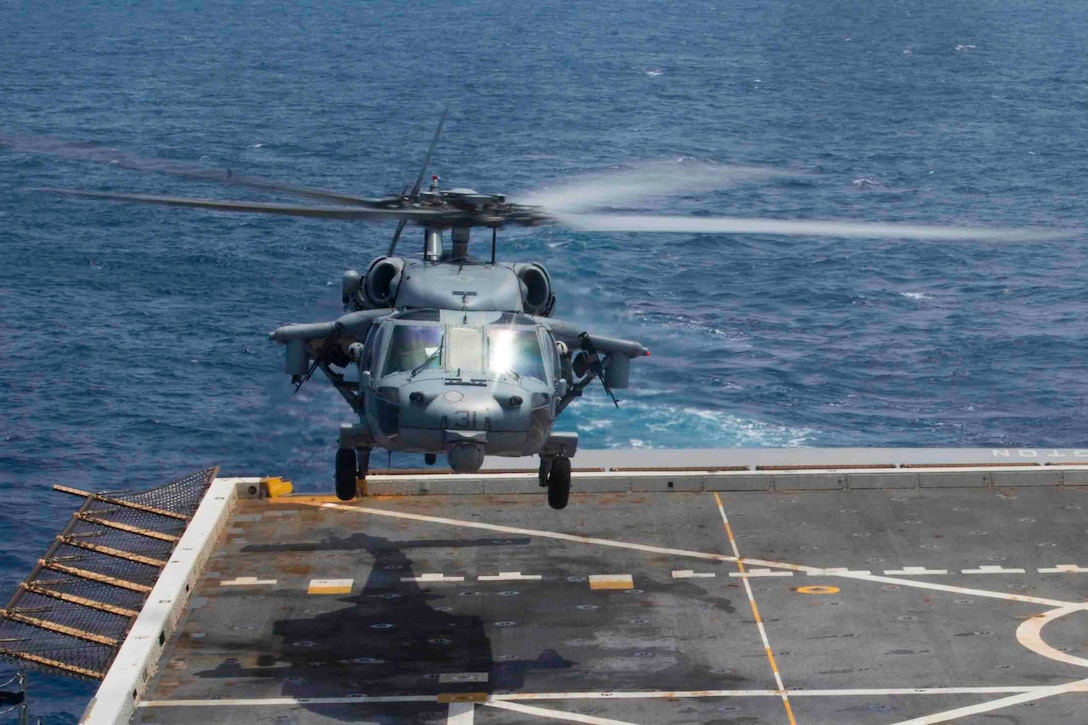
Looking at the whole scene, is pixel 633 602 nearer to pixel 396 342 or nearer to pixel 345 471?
pixel 345 471

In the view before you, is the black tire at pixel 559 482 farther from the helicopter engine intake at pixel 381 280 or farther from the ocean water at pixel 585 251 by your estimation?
the ocean water at pixel 585 251

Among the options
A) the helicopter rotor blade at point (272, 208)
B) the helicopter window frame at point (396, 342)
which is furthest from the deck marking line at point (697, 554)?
the helicopter rotor blade at point (272, 208)

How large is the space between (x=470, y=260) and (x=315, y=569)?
29.7 ft

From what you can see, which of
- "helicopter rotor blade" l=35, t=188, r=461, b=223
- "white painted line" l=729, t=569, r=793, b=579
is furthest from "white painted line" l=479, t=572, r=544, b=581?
"helicopter rotor blade" l=35, t=188, r=461, b=223

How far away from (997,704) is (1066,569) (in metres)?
7.35

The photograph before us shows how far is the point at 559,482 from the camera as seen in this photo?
30266mm

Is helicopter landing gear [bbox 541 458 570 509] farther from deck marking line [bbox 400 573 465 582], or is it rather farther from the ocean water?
the ocean water

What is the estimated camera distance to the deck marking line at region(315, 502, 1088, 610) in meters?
35.1

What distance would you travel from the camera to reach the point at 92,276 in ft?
277

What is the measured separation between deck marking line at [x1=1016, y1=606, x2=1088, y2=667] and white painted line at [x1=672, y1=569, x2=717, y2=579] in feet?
22.8

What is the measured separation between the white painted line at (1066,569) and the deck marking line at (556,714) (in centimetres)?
1240

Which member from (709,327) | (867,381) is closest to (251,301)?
(709,327)

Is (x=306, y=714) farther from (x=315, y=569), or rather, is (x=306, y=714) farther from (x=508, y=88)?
(x=508, y=88)

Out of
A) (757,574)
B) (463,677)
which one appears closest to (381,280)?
(463,677)
